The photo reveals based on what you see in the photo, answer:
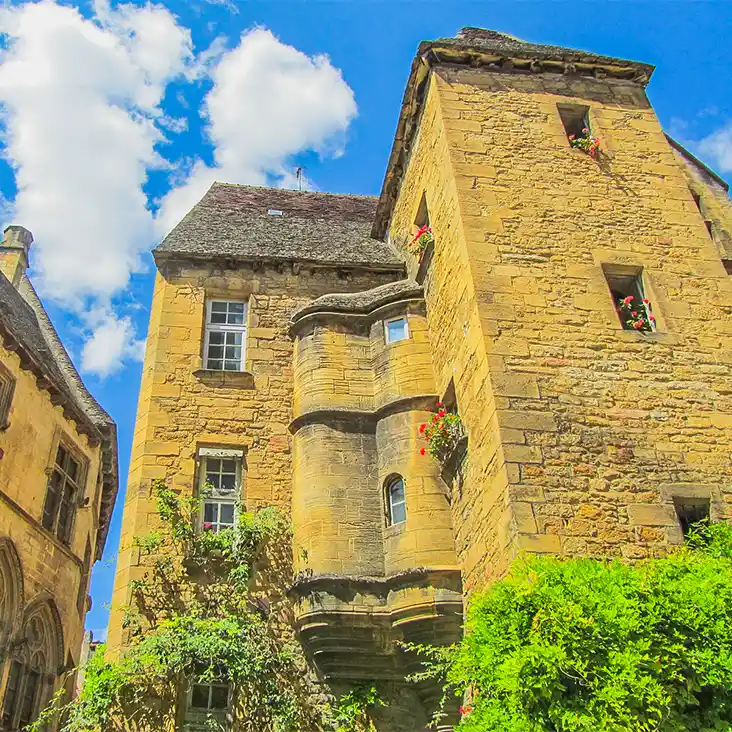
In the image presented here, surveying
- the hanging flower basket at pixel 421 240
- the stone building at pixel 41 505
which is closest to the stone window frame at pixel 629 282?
the hanging flower basket at pixel 421 240

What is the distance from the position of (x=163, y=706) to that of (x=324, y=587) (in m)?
2.32

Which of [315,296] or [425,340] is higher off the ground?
[315,296]

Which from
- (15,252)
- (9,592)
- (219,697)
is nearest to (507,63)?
(219,697)

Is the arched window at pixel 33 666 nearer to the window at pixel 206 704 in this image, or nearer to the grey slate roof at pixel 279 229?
the window at pixel 206 704

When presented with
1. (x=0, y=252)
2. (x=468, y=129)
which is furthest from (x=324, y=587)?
(x=0, y=252)

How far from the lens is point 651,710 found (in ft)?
17.8

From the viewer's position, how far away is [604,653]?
5633 millimetres

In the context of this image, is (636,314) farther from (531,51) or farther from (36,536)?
(36,536)

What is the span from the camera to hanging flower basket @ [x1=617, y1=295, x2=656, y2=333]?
9.20m

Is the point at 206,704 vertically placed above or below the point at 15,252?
below

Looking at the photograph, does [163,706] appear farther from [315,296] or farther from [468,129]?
[468,129]

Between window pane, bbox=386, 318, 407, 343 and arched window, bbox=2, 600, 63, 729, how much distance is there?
26.0 feet

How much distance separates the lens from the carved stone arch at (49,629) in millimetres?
13148

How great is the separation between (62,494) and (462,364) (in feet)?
30.5
